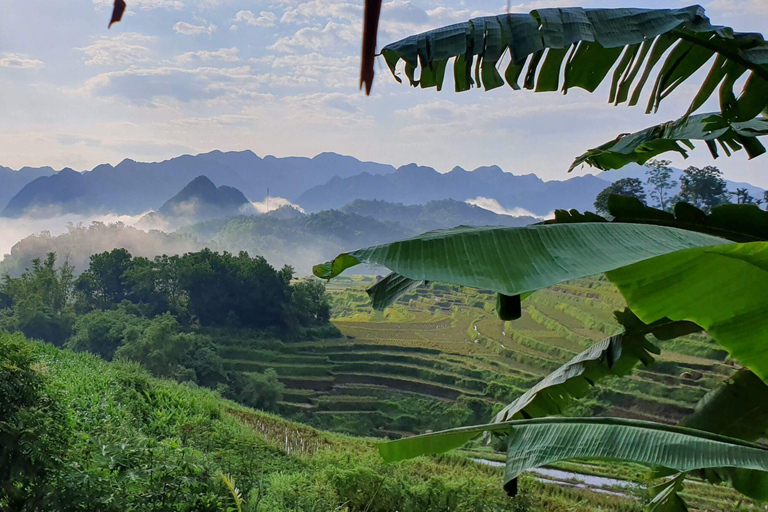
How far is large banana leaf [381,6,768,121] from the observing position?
3.47 ft

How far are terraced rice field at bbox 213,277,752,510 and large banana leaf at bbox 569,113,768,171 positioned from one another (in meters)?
9.96

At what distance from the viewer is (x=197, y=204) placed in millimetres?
65812

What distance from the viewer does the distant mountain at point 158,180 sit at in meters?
60.1

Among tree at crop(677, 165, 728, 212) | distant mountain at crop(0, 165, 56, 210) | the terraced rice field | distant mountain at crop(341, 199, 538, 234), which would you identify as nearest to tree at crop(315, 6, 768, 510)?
the terraced rice field

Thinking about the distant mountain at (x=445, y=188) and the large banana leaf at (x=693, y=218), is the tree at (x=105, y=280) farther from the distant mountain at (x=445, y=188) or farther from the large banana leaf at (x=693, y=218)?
the distant mountain at (x=445, y=188)

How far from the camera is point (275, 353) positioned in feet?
58.1

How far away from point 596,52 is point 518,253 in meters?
0.82

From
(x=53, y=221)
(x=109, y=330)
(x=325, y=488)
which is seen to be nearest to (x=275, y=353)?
(x=109, y=330)

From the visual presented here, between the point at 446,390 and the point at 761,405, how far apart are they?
14004 mm

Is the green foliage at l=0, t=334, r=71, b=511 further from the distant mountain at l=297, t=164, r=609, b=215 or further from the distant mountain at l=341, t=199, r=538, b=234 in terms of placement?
the distant mountain at l=297, t=164, r=609, b=215

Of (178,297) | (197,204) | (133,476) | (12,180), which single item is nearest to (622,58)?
(133,476)

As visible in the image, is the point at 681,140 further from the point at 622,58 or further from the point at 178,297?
the point at 178,297

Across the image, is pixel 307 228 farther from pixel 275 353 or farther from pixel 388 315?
pixel 275 353

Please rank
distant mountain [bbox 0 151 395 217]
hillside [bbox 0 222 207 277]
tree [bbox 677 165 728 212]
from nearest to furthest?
tree [bbox 677 165 728 212]
hillside [bbox 0 222 207 277]
distant mountain [bbox 0 151 395 217]
